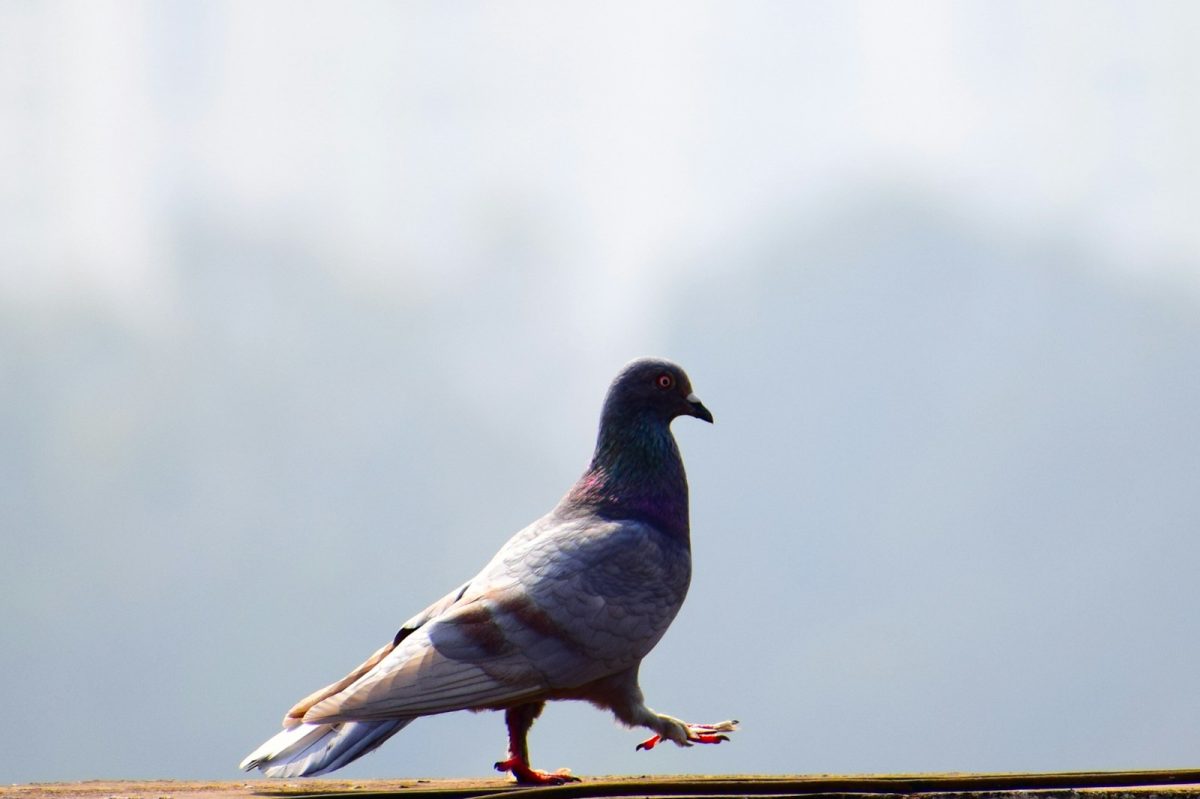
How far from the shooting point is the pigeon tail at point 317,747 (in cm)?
685

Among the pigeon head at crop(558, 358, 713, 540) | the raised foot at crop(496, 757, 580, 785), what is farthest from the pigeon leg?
the pigeon head at crop(558, 358, 713, 540)

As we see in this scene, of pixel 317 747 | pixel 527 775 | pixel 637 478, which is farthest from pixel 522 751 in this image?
pixel 637 478

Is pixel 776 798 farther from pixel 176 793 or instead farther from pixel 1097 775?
pixel 176 793

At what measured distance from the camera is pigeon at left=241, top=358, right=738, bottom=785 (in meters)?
6.97

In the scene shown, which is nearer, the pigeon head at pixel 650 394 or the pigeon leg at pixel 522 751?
the pigeon leg at pixel 522 751

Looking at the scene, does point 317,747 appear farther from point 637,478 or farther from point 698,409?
point 698,409

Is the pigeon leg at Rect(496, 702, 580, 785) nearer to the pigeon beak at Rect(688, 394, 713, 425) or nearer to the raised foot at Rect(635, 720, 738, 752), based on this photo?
the raised foot at Rect(635, 720, 738, 752)

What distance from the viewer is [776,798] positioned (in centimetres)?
616

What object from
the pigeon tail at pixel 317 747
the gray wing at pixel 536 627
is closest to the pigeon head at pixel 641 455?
the gray wing at pixel 536 627

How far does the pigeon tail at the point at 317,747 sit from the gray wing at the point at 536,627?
126 millimetres

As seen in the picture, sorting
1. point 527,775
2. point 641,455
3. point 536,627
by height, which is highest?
point 641,455

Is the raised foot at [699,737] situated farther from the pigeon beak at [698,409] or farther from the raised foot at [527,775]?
the pigeon beak at [698,409]

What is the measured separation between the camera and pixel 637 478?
27.2 feet

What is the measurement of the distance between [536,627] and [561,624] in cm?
14
